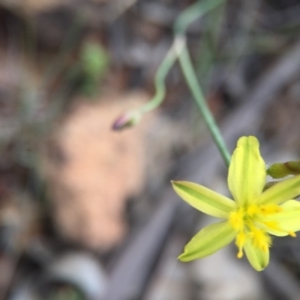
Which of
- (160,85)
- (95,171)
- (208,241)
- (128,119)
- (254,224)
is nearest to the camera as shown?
(208,241)

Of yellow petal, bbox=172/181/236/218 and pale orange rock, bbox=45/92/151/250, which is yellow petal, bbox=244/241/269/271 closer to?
yellow petal, bbox=172/181/236/218

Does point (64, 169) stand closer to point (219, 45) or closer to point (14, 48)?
point (14, 48)

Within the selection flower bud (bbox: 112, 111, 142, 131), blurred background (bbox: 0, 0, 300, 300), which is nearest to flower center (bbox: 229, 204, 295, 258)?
flower bud (bbox: 112, 111, 142, 131)

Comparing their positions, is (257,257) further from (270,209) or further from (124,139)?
(124,139)

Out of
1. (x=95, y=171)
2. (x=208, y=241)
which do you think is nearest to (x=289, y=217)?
(x=208, y=241)

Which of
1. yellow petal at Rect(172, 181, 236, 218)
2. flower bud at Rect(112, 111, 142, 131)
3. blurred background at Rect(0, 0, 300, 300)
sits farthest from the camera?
blurred background at Rect(0, 0, 300, 300)

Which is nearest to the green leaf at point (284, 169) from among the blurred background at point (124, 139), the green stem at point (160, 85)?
the green stem at point (160, 85)

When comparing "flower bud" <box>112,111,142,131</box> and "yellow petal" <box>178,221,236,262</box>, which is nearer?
"yellow petal" <box>178,221,236,262</box>

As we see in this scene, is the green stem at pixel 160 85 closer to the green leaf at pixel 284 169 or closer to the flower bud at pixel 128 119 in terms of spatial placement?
the flower bud at pixel 128 119
